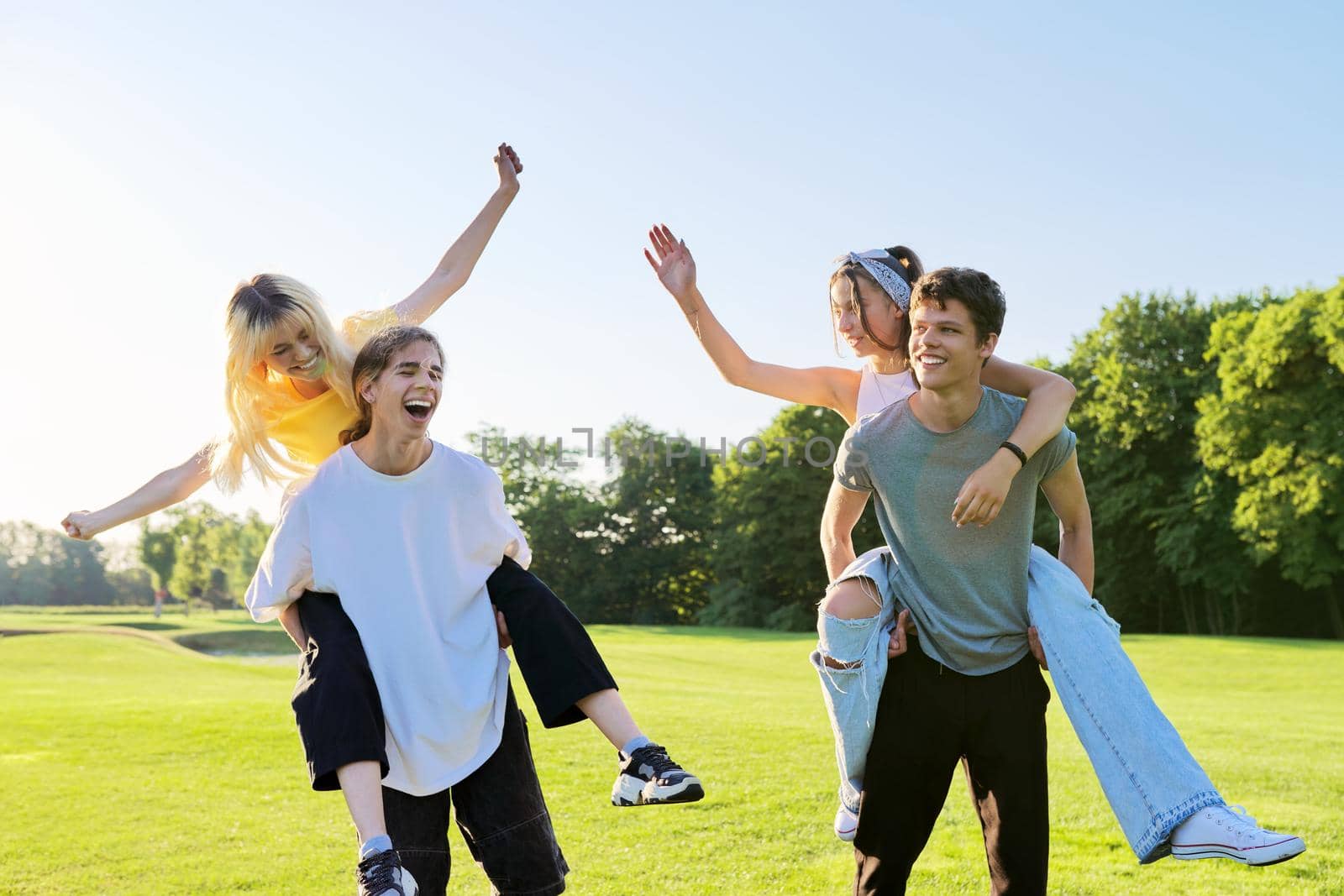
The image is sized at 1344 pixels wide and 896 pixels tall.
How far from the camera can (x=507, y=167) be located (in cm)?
461

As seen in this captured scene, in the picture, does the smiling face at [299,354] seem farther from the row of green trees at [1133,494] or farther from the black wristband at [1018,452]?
the row of green trees at [1133,494]

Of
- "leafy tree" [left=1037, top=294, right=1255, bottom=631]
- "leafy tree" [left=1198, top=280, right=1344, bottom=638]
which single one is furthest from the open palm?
"leafy tree" [left=1037, top=294, right=1255, bottom=631]

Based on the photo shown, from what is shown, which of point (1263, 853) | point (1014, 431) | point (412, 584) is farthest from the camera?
point (412, 584)

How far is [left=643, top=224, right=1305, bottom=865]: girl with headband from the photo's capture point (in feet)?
9.54

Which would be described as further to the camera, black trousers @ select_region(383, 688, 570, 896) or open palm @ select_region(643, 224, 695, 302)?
open palm @ select_region(643, 224, 695, 302)

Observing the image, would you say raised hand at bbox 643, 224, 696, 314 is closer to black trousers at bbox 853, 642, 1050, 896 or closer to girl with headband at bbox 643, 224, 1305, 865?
girl with headband at bbox 643, 224, 1305, 865

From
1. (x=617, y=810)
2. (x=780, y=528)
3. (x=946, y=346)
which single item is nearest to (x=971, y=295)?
(x=946, y=346)

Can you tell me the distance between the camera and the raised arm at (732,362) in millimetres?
4035

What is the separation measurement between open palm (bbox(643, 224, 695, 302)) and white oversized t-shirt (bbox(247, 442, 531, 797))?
3.87 feet

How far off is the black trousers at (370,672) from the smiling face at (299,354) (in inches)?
31.0

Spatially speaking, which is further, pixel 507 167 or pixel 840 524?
pixel 507 167

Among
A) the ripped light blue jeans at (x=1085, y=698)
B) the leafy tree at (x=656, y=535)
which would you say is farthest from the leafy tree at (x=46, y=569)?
the ripped light blue jeans at (x=1085, y=698)

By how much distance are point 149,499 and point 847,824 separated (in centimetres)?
251

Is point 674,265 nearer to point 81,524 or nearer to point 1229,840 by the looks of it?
point 81,524
